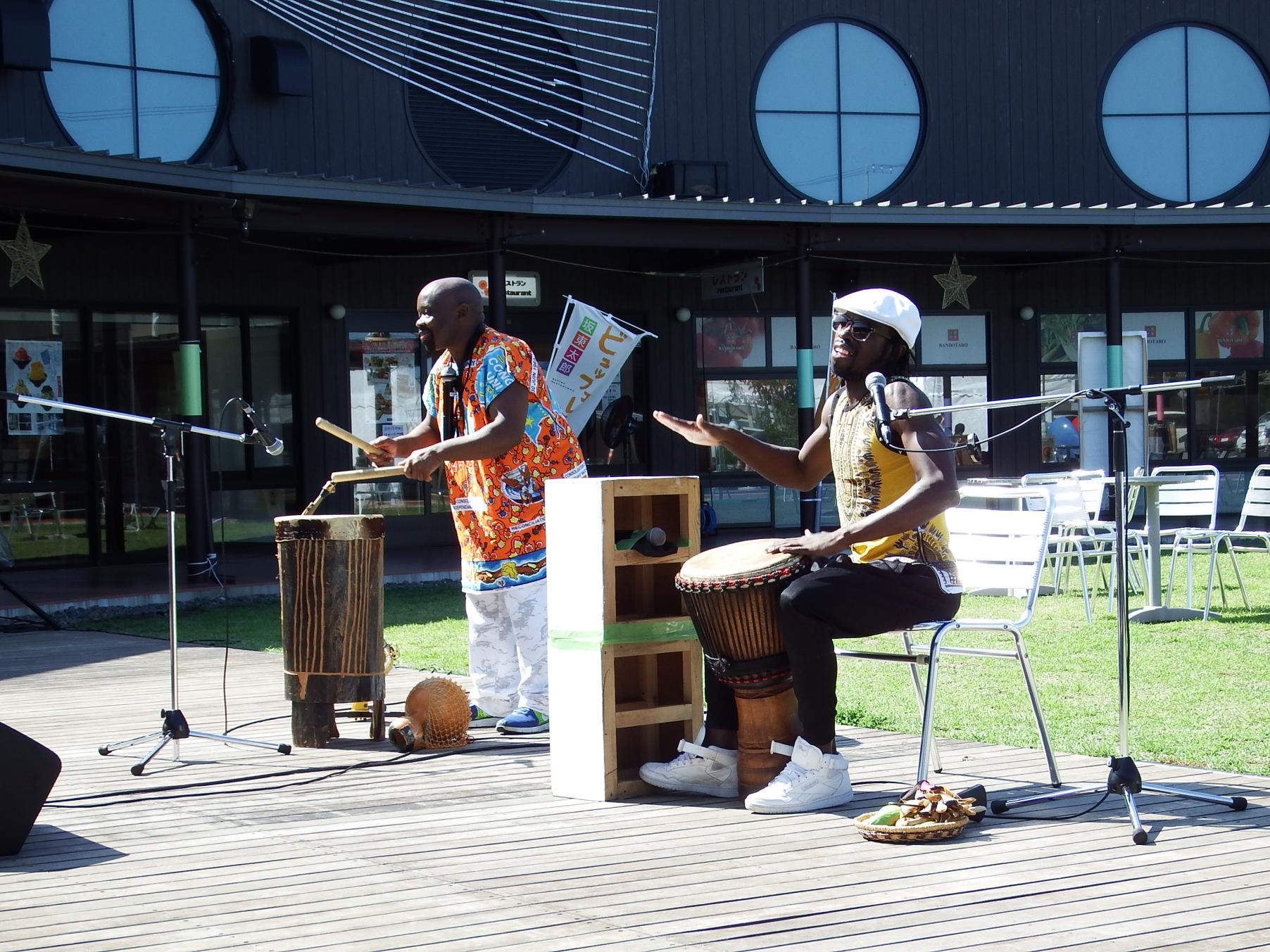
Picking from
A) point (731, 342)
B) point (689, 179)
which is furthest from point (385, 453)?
point (731, 342)

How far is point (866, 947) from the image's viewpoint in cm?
309

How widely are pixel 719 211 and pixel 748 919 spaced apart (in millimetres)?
11310

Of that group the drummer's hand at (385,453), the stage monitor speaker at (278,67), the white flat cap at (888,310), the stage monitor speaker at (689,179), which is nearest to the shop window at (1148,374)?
the stage monitor speaker at (689,179)

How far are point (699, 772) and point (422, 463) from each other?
146 centimetres

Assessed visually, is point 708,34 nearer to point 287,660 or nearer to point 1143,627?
point 1143,627

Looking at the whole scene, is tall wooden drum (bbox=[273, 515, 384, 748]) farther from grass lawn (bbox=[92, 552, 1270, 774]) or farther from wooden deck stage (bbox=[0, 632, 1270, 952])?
grass lawn (bbox=[92, 552, 1270, 774])

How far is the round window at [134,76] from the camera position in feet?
44.5

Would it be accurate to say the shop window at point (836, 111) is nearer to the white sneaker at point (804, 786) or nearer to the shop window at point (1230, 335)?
the shop window at point (1230, 335)

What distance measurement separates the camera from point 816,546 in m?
4.27

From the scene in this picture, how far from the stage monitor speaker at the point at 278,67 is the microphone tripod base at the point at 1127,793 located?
12074 millimetres

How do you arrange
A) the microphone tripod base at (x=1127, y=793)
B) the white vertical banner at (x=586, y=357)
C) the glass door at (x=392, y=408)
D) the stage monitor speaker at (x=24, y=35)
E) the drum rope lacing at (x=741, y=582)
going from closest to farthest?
the microphone tripod base at (x=1127, y=793) → the drum rope lacing at (x=741, y=582) → the stage monitor speaker at (x=24, y=35) → the white vertical banner at (x=586, y=357) → the glass door at (x=392, y=408)

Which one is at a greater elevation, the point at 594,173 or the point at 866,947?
the point at 594,173

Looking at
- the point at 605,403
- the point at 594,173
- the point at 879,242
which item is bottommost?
the point at 605,403

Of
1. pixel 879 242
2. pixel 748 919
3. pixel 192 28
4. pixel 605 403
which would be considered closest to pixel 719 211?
pixel 879 242
